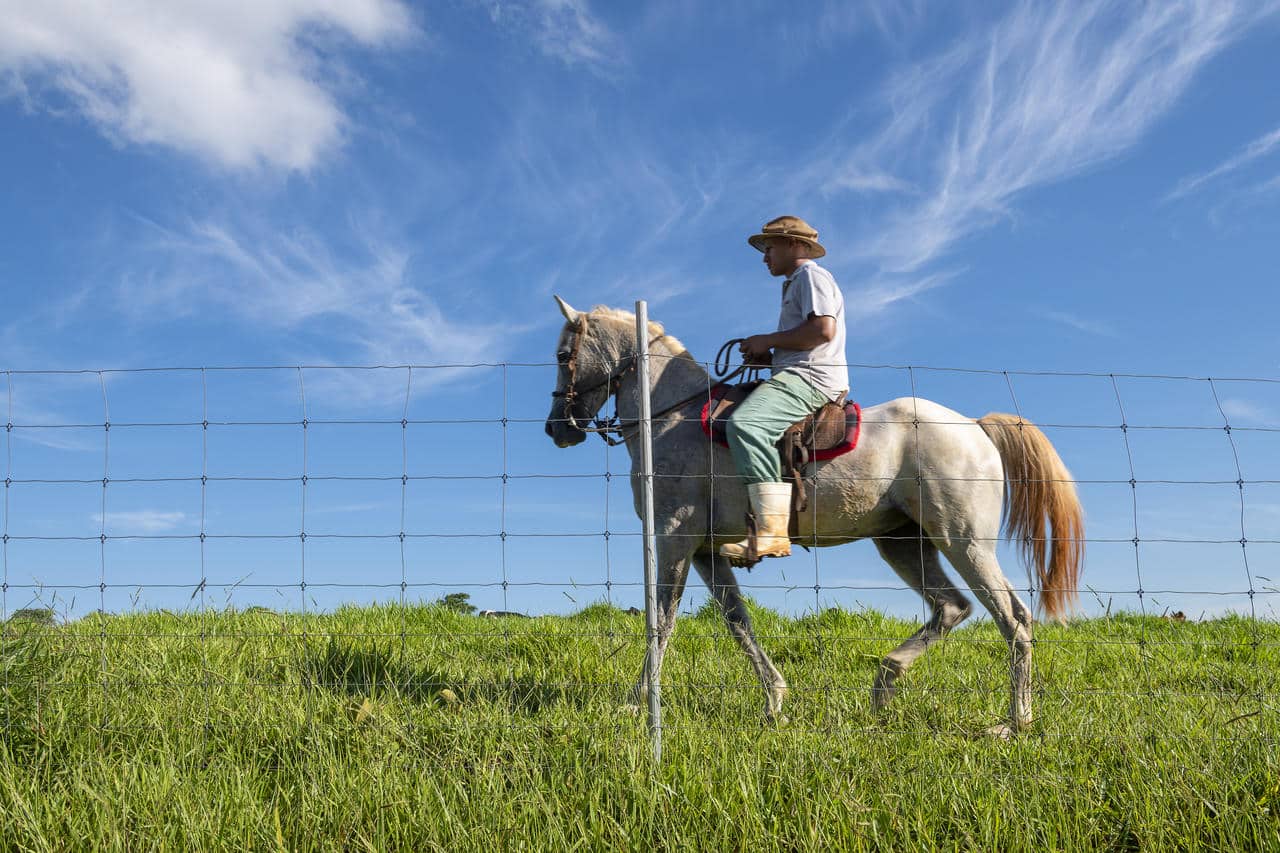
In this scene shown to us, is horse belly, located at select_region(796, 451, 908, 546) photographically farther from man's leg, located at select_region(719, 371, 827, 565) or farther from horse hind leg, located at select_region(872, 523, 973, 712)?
man's leg, located at select_region(719, 371, 827, 565)

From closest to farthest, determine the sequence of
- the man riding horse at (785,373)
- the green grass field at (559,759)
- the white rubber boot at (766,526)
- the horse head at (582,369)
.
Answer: the green grass field at (559,759) < the white rubber boot at (766,526) < the man riding horse at (785,373) < the horse head at (582,369)

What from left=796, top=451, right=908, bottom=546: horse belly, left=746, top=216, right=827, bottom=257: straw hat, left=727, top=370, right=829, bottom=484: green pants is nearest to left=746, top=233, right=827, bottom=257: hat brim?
left=746, top=216, right=827, bottom=257: straw hat

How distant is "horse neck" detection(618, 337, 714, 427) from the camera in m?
Answer: 6.17

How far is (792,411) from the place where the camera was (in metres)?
5.61

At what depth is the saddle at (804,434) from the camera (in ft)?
18.6

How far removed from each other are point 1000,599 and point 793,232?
8.80ft

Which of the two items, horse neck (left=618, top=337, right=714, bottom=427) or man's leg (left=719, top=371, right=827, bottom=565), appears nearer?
man's leg (left=719, top=371, right=827, bottom=565)

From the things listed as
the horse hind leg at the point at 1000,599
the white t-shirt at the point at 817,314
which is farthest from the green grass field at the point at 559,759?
the white t-shirt at the point at 817,314

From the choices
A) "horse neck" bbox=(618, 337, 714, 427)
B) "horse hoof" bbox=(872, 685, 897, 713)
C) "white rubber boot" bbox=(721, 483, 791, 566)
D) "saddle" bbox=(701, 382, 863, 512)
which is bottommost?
"horse hoof" bbox=(872, 685, 897, 713)

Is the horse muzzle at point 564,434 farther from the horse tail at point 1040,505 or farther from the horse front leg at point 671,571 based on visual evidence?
the horse tail at point 1040,505

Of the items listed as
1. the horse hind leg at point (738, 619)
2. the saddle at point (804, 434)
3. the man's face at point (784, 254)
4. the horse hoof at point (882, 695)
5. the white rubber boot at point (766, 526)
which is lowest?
the horse hoof at point (882, 695)

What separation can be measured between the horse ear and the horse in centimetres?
2

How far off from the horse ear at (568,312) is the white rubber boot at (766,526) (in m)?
1.89

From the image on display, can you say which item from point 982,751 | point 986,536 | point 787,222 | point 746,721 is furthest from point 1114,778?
point 787,222
